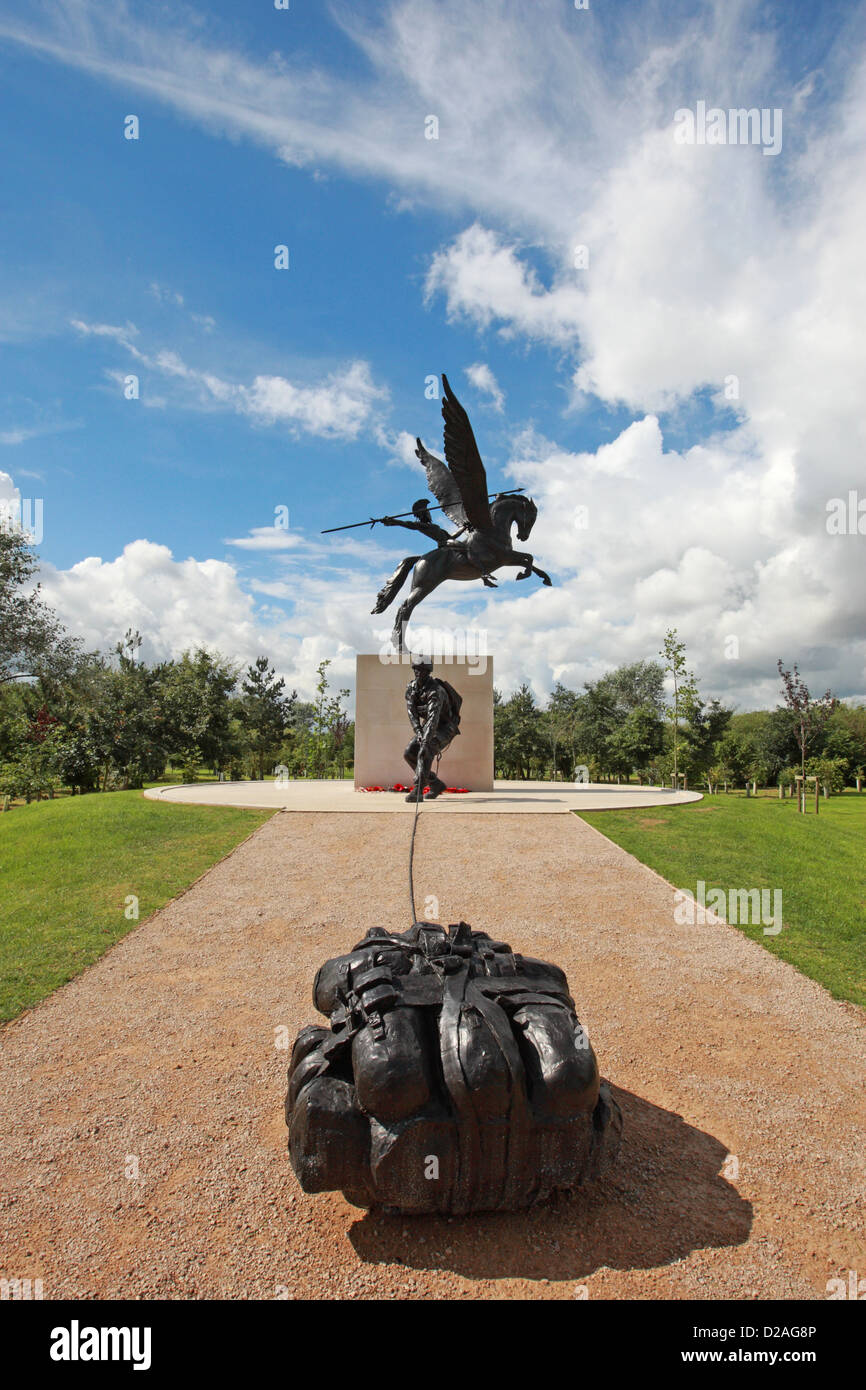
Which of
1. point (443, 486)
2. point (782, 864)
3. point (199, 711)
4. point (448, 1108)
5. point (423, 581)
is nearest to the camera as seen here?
point (448, 1108)

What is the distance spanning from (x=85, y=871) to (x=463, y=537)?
887 cm

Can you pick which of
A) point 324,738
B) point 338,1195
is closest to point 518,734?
point 324,738

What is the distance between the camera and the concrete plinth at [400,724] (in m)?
15.7

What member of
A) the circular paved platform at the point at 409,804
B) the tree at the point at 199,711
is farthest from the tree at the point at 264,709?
the circular paved platform at the point at 409,804

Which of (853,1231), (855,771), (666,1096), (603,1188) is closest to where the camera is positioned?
(853,1231)

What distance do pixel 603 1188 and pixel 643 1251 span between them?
0.39 meters

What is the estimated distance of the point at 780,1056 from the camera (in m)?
4.34

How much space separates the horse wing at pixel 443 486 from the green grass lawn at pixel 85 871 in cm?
704

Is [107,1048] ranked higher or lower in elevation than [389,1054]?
lower

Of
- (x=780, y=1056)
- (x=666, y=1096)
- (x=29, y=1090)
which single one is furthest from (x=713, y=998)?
(x=29, y=1090)

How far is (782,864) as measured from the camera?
9.08 meters

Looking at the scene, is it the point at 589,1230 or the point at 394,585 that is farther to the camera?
the point at 394,585

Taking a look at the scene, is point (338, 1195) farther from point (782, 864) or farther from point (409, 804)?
point (409, 804)
